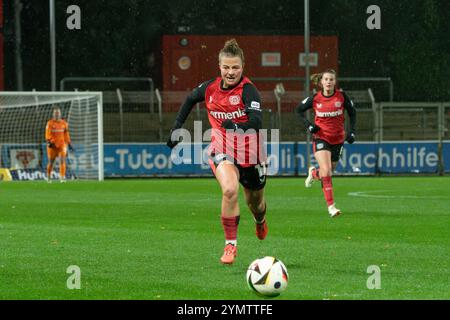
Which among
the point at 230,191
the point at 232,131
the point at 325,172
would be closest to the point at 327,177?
the point at 325,172

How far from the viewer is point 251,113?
434 inches

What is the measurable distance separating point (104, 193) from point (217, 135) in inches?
525

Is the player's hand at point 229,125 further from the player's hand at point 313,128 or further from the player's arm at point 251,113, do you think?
the player's hand at point 313,128

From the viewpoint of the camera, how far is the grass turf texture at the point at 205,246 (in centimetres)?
910

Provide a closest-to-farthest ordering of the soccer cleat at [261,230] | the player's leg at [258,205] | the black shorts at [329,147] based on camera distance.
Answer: the player's leg at [258,205], the soccer cleat at [261,230], the black shorts at [329,147]

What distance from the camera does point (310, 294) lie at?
8.70 metres

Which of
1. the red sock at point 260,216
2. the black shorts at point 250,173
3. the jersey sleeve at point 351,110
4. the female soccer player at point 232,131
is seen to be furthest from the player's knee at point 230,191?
the jersey sleeve at point 351,110

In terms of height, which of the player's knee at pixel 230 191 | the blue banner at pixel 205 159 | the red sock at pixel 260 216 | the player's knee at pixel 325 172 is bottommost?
the blue banner at pixel 205 159

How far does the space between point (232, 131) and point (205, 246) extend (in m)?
1.76

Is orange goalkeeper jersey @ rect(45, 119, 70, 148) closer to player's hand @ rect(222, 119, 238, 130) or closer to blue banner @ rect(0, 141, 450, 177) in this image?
blue banner @ rect(0, 141, 450, 177)

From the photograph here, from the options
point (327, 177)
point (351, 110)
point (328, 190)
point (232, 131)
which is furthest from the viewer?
point (351, 110)

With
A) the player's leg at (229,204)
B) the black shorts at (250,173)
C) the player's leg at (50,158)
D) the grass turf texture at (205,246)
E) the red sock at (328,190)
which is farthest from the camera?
the player's leg at (50,158)

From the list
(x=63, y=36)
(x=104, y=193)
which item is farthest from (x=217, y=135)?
(x=63, y=36)

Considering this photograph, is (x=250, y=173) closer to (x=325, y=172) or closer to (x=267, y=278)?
(x=267, y=278)
